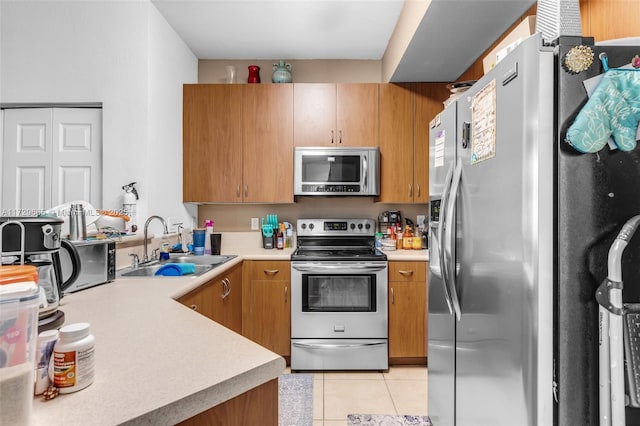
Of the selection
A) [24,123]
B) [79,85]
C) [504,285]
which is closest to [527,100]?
[504,285]

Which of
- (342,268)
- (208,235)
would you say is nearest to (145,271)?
(208,235)

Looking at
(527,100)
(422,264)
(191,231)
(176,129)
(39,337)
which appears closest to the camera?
(39,337)

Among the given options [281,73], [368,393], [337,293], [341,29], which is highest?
[341,29]

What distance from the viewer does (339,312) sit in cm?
260

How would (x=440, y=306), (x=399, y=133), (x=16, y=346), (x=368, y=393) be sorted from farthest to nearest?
(x=399, y=133), (x=368, y=393), (x=440, y=306), (x=16, y=346)

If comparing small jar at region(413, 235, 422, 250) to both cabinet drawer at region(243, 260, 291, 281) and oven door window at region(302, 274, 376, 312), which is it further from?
cabinet drawer at region(243, 260, 291, 281)

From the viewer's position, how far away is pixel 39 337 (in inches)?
25.8

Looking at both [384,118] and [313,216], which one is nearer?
[384,118]

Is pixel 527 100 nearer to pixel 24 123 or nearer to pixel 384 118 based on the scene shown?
pixel 384 118

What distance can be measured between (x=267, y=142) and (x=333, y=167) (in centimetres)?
62

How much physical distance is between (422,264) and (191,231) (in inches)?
78.3

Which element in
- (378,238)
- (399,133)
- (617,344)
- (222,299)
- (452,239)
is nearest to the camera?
(617,344)

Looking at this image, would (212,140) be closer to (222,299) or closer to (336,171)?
(336,171)

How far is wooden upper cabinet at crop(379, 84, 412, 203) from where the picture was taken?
9.74 feet
